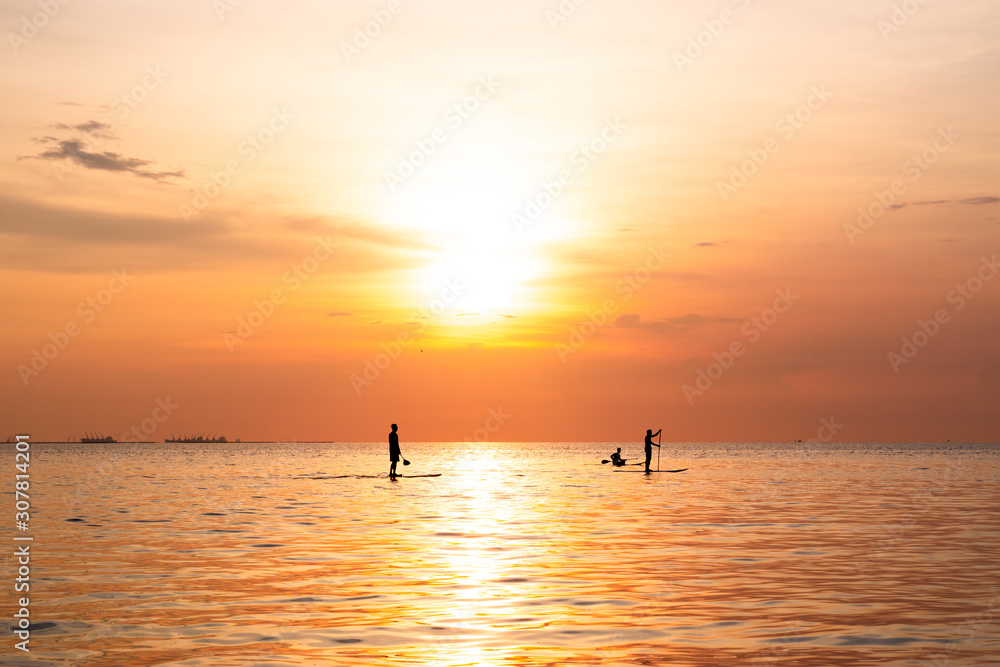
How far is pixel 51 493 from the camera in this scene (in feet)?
137

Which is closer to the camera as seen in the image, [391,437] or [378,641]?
[378,641]

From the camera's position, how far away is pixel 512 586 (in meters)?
16.8

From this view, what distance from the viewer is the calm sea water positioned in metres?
12.2

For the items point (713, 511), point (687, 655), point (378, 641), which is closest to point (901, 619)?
point (687, 655)

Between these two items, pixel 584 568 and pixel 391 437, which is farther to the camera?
pixel 391 437

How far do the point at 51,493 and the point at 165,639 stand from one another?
109 ft

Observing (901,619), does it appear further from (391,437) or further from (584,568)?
(391,437)

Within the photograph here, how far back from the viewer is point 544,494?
42.6 m

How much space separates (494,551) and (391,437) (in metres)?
30.3

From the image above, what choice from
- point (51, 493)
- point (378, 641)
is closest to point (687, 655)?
point (378, 641)

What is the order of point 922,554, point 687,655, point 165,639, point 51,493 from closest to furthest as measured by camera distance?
1. point 687,655
2. point 165,639
3. point 922,554
4. point 51,493

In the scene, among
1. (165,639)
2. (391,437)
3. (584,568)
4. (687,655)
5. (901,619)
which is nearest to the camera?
(687,655)

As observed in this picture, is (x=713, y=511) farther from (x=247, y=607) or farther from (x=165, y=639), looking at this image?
(x=165, y=639)

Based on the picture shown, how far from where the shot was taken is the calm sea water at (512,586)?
12.2 m
